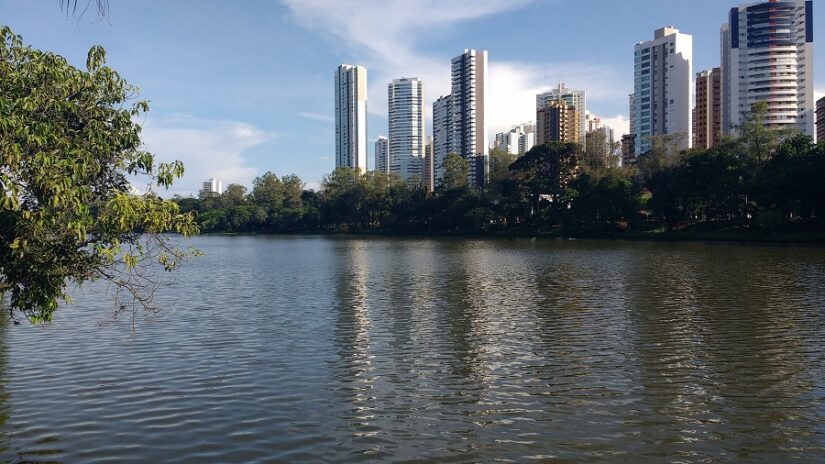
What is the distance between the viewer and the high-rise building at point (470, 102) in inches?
6969

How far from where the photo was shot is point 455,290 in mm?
28891

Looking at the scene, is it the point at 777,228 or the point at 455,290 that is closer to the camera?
the point at 455,290

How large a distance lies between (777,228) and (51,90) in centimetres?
7240

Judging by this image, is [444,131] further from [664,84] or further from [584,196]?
[584,196]

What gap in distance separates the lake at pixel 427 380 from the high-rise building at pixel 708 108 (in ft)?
454

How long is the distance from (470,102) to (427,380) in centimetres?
16940

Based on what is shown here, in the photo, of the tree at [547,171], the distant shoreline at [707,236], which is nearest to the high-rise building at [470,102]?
the tree at [547,171]

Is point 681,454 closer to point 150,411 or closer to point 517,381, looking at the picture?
point 517,381

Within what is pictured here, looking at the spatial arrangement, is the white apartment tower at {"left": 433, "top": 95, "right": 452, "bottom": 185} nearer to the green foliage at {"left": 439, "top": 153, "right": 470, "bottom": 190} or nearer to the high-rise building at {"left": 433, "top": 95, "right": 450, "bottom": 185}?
the high-rise building at {"left": 433, "top": 95, "right": 450, "bottom": 185}

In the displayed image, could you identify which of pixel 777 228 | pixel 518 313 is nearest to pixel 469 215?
pixel 777 228

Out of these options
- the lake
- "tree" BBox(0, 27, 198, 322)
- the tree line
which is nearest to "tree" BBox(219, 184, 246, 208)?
the tree line

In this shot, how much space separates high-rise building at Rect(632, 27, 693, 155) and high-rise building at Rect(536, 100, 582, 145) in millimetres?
16463

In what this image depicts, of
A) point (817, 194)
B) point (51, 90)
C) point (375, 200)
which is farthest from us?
point (375, 200)

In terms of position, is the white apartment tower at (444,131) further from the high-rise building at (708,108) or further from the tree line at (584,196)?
the high-rise building at (708,108)
